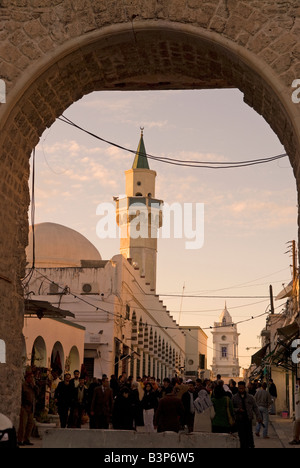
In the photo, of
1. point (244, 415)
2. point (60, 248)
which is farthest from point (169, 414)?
point (60, 248)

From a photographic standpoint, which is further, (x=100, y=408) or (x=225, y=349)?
(x=225, y=349)

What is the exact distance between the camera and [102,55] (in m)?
9.29

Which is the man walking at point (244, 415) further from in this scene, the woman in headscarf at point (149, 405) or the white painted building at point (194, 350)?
the white painted building at point (194, 350)

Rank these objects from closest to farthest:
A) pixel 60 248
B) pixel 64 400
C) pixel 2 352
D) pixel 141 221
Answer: pixel 2 352
pixel 64 400
pixel 60 248
pixel 141 221

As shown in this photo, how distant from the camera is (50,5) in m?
8.88

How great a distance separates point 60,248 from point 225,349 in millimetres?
91484

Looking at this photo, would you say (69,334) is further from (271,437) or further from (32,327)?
(271,437)

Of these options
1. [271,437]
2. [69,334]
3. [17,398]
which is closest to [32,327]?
[69,334]

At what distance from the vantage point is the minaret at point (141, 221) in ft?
166

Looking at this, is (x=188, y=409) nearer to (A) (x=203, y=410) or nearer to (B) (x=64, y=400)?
(A) (x=203, y=410)

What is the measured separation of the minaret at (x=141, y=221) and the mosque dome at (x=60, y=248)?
1235cm

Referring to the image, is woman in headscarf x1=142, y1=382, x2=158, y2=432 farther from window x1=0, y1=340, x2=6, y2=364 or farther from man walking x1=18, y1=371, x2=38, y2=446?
window x1=0, y1=340, x2=6, y2=364

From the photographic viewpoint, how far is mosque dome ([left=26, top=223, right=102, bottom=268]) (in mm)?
36781

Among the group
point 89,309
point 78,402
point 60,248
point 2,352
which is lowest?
point 78,402
